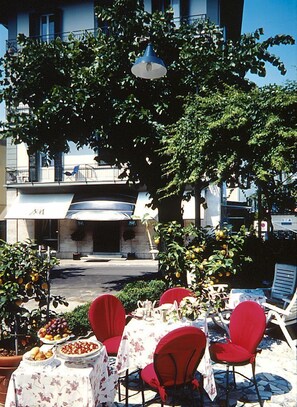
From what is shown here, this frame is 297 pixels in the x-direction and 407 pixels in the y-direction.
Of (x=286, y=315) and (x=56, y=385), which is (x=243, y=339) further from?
(x=56, y=385)

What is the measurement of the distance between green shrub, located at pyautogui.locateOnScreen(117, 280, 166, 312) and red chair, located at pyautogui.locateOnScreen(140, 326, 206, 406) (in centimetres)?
423

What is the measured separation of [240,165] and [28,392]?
5.73m

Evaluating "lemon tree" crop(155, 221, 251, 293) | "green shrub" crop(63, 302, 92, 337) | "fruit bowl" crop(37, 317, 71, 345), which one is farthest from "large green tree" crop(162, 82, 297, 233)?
"fruit bowl" crop(37, 317, 71, 345)

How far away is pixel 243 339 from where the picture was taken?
184 inches

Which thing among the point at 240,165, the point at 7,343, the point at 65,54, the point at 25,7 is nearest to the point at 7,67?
the point at 65,54

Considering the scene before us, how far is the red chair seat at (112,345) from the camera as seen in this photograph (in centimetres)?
471

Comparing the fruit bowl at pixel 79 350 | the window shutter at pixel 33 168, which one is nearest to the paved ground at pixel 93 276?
the window shutter at pixel 33 168

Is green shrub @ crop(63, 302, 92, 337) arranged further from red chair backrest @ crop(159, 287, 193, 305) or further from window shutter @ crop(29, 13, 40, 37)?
window shutter @ crop(29, 13, 40, 37)

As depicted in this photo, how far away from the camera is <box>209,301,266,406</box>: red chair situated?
429 centimetres

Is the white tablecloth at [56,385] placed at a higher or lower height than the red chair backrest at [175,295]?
lower

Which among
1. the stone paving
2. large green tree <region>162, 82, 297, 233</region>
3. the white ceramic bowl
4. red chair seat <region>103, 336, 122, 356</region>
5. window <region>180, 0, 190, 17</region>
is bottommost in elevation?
the stone paving

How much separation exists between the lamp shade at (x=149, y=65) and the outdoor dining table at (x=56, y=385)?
508 centimetres

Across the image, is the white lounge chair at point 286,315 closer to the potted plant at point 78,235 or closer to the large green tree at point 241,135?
the large green tree at point 241,135

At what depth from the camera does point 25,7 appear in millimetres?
20719
